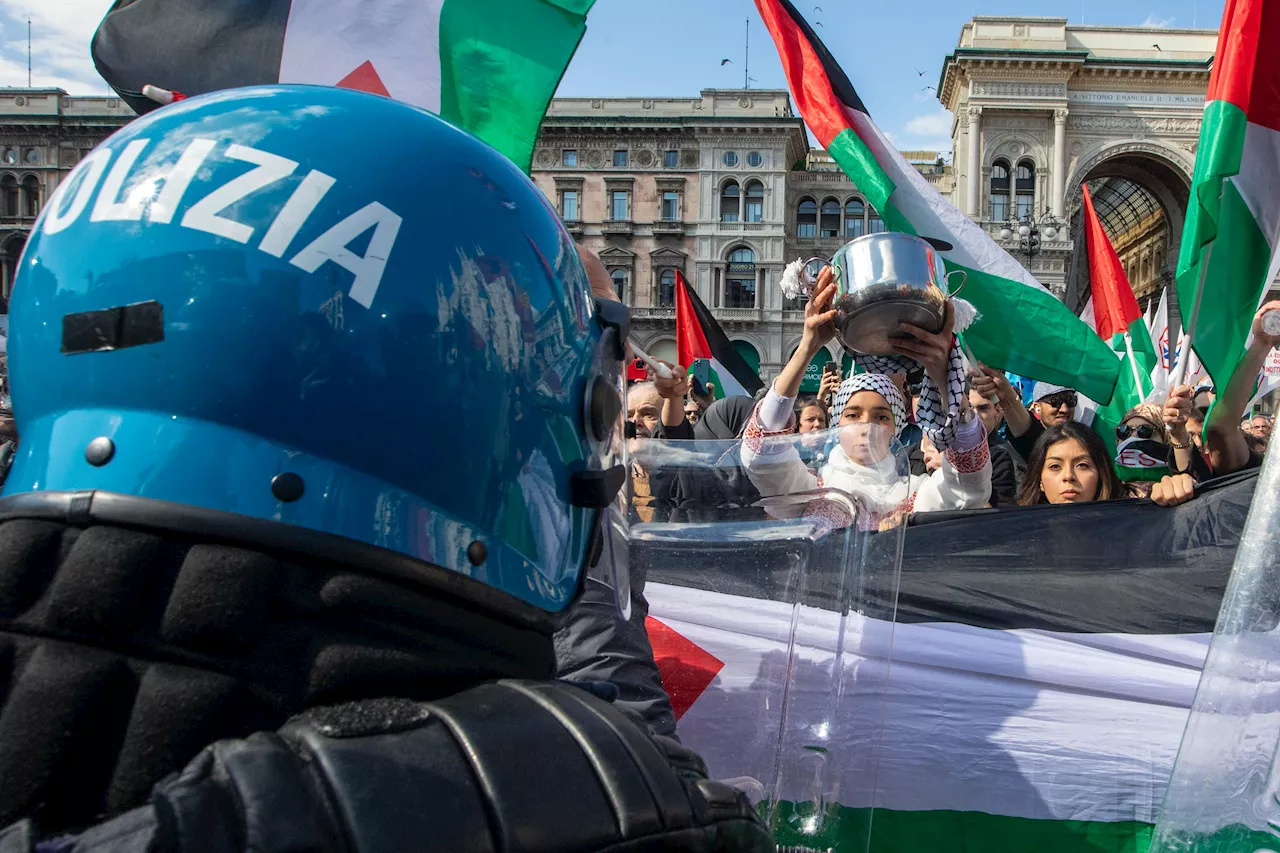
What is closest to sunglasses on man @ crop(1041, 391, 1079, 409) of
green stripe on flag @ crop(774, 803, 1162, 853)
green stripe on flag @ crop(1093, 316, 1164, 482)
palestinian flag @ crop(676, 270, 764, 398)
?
green stripe on flag @ crop(1093, 316, 1164, 482)

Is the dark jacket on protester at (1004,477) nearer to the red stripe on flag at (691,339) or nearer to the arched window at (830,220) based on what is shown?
the red stripe on flag at (691,339)

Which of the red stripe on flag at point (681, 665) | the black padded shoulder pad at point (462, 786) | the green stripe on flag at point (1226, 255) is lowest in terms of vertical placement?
the red stripe on flag at point (681, 665)

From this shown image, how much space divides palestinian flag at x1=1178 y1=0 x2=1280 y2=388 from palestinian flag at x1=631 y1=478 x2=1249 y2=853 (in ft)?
2.77

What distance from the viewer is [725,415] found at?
4.71 metres

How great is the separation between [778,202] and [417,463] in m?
41.7

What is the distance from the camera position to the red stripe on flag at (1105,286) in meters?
6.39

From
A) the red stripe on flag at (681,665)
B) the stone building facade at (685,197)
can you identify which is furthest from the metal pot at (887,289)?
the stone building facade at (685,197)

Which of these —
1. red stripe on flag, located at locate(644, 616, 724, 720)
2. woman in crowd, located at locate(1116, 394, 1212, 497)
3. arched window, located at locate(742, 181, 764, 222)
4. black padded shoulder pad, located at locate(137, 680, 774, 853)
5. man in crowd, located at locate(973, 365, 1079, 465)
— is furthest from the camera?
arched window, located at locate(742, 181, 764, 222)

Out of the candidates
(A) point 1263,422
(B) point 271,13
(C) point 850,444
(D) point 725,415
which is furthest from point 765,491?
(A) point 1263,422

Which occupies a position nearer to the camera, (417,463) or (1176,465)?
(417,463)

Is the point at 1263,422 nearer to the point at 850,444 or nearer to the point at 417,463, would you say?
the point at 850,444

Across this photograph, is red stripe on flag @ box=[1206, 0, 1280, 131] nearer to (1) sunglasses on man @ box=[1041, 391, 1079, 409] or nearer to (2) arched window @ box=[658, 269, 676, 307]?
(1) sunglasses on man @ box=[1041, 391, 1079, 409]

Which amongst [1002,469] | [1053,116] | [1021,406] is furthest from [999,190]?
[1002,469]

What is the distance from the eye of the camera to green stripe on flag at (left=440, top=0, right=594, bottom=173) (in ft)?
10.8
